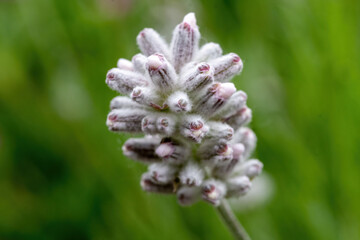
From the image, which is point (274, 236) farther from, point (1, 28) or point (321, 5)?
point (1, 28)

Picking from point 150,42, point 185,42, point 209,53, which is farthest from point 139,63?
point 209,53

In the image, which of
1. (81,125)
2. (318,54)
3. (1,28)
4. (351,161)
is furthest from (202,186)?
(1,28)

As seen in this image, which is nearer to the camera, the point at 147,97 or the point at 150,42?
the point at 147,97

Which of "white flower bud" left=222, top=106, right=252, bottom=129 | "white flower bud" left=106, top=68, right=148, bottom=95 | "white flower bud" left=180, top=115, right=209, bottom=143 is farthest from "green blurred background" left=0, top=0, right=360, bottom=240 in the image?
"white flower bud" left=106, top=68, right=148, bottom=95

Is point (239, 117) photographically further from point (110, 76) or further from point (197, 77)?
point (110, 76)

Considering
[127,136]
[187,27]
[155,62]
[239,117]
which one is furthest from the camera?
[127,136]

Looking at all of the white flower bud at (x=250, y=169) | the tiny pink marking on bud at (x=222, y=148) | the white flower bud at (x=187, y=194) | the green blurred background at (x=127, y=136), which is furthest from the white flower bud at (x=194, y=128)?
the green blurred background at (x=127, y=136)

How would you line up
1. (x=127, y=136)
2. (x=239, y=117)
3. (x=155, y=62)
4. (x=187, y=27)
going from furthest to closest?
(x=127, y=136), (x=239, y=117), (x=187, y=27), (x=155, y=62)
